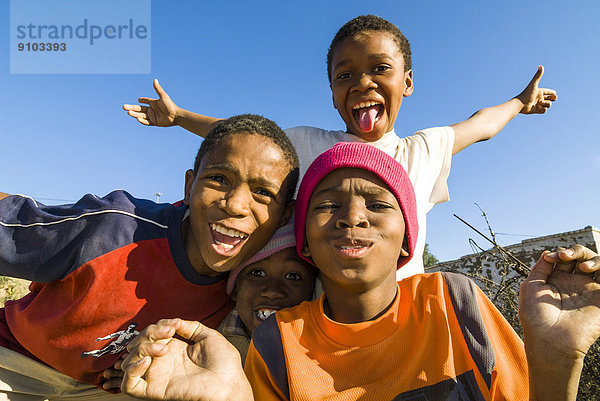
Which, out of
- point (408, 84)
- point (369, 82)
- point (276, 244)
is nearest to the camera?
point (276, 244)

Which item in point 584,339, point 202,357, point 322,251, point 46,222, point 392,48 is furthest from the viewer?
point 392,48

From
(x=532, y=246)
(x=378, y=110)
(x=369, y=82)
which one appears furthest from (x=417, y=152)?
(x=532, y=246)

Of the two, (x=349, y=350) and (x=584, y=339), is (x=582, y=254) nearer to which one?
(x=584, y=339)

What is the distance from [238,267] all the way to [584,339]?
1.59 meters

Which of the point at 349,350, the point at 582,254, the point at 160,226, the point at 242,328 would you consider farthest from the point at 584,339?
Result: the point at 160,226

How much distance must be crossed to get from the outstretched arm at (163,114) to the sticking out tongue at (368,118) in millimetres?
1210

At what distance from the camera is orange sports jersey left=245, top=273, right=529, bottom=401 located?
1.61m

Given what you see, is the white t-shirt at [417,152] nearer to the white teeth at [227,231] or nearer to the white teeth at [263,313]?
the white teeth at [227,231]

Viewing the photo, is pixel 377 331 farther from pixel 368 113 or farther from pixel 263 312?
pixel 368 113

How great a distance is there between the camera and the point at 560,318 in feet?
4.78

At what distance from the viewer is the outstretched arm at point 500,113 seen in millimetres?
3141

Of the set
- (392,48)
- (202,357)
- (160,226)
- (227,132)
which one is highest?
(392,48)

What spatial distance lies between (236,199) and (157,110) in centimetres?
184

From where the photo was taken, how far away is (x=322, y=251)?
1858 millimetres
